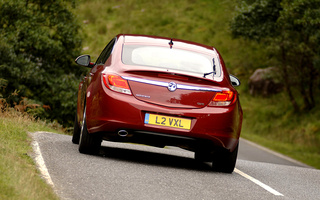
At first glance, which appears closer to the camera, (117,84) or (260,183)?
(117,84)

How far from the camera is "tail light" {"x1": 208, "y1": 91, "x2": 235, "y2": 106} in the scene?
8312mm

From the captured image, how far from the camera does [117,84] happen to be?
817 cm

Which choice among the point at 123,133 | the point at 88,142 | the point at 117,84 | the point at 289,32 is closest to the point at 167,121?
the point at 123,133

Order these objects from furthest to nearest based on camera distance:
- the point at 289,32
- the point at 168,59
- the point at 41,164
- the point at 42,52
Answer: the point at 289,32 → the point at 42,52 → the point at 168,59 → the point at 41,164

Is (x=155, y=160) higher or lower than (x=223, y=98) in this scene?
lower

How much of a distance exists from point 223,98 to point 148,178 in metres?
1.57

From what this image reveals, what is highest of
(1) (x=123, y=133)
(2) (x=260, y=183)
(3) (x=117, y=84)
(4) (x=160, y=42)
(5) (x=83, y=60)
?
(4) (x=160, y=42)

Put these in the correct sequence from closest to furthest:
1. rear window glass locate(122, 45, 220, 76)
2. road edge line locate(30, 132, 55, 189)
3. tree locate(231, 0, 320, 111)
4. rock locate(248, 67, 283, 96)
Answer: road edge line locate(30, 132, 55, 189), rear window glass locate(122, 45, 220, 76), tree locate(231, 0, 320, 111), rock locate(248, 67, 283, 96)

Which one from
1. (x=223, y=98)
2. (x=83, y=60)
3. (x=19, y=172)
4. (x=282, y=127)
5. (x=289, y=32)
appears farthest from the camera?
(x=282, y=127)

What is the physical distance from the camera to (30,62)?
20.9 meters

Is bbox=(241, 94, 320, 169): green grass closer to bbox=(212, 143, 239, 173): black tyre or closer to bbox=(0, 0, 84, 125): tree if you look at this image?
bbox=(0, 0, 84, 125): tree

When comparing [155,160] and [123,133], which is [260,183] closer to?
[155,160]

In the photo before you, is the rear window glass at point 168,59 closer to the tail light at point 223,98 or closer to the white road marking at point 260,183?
the tail light at point 223,98

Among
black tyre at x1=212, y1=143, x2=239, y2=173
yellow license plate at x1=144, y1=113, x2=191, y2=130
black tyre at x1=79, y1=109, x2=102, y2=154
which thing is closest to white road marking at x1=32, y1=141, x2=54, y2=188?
black tyre at x1=79, y1=109, x2=102, y2=154
